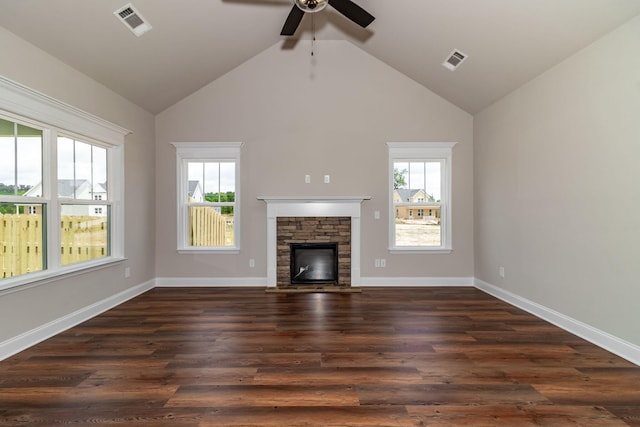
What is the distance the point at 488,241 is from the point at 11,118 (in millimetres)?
5508

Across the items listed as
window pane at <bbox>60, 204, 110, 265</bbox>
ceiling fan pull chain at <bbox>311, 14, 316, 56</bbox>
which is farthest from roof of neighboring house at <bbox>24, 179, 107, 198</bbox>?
ceiling fan pull chain at <bbox>311, 14, 316, 56</bbox>

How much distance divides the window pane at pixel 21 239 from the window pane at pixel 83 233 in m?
0.26

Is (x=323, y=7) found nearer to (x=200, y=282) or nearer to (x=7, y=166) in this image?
(x=7, y=166)

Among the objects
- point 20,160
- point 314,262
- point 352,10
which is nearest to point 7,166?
point 20,160

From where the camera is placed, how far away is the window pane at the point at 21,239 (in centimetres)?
267

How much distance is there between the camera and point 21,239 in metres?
2.81

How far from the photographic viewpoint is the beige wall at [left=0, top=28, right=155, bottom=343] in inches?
104

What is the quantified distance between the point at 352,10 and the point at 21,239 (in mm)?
3513

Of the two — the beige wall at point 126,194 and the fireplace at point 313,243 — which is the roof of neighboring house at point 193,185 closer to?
the beige wall at point 126,194

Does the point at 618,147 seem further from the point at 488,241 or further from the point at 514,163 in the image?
the point at 488,241

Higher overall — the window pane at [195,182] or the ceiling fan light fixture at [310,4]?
the ceiling fan light fixture at [310,4]

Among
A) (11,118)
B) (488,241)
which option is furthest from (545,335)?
(11,118)

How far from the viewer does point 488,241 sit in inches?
181

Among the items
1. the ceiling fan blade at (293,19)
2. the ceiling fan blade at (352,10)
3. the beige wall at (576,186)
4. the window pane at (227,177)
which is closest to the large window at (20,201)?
the window pane at (227,177)
